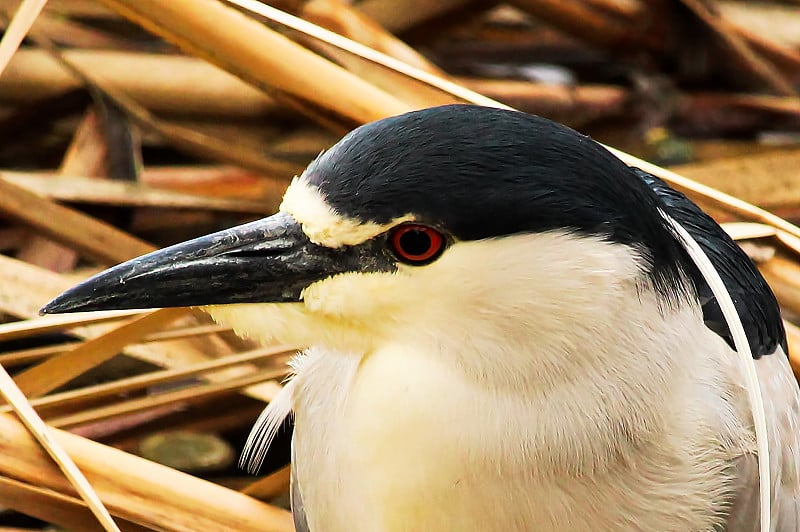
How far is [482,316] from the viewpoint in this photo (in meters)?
1.31

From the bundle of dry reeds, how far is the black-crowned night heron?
1.20 feet

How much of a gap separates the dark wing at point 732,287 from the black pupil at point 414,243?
0.47 meters

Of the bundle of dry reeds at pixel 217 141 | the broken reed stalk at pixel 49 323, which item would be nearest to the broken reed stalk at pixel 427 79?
the bundle of dry reeds at pixel 217 141

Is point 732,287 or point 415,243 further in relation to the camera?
point 732,287

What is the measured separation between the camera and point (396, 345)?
1.35 metres

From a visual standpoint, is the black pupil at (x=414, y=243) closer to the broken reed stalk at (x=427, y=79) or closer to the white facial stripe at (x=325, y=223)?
the white facial stripe at (x=325, y=223)

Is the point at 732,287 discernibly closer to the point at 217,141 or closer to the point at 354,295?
the point at 354,295

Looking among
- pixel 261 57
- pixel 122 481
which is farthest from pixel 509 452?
pixel 261 57

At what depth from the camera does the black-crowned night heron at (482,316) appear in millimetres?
1289

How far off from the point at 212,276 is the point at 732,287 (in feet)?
2.54

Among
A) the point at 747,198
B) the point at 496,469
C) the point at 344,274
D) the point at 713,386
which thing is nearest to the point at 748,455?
the point at 713,386

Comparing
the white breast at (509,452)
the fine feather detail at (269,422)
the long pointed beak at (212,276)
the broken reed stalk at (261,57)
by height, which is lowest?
the white breast at (509,452)

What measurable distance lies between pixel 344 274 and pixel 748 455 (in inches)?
25.4

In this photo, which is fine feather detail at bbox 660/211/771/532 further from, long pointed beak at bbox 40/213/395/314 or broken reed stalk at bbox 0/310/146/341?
broken reed stalk at bbox 0/310/146/341
